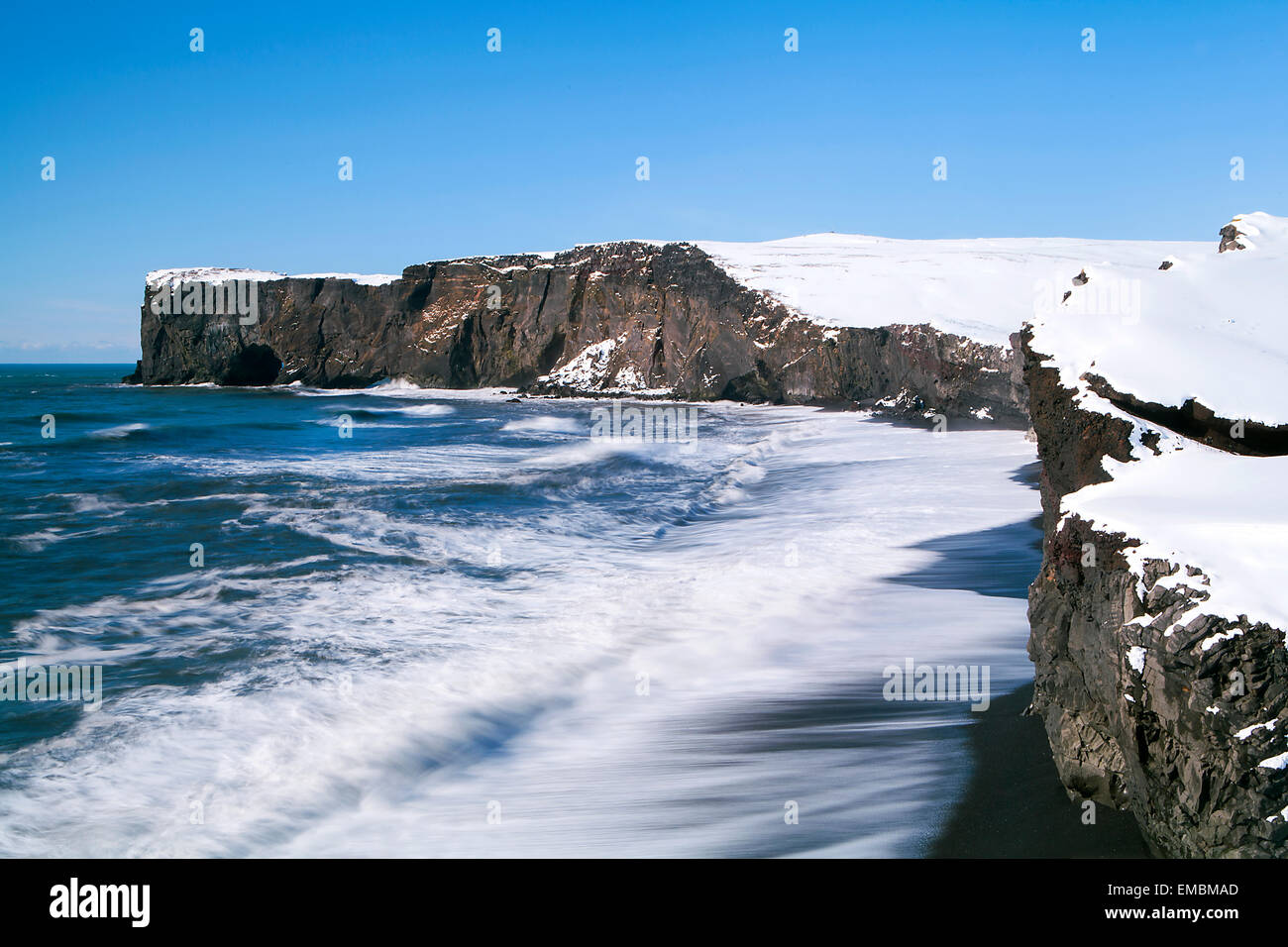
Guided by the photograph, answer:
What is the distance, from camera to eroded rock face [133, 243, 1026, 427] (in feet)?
121

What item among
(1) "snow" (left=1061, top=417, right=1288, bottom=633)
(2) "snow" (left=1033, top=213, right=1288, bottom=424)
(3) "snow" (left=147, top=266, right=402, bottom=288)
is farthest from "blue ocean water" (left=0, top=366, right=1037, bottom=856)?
(3) "snow" (left=147, top=266, right=402, bottom=288)

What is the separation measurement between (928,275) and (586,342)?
20674 mm

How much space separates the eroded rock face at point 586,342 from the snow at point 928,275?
5.32 feet

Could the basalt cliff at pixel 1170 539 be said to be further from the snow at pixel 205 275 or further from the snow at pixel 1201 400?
the snow at pixel 205 275

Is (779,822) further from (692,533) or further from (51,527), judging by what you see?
(51,527)

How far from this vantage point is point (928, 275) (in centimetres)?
4922

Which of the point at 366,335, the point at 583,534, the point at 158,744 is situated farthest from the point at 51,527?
the point at 366,335

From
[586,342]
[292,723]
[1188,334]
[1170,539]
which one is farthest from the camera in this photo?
[586,342]

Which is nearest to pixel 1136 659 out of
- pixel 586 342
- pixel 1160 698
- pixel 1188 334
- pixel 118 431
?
pixel 1160 698

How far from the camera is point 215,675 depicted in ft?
23.0

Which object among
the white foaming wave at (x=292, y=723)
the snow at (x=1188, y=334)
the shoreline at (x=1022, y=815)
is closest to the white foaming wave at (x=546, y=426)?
the white foaming wave at (x=292, y=723)

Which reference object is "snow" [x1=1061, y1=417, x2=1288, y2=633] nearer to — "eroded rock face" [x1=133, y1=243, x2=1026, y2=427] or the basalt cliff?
the basalt cliff

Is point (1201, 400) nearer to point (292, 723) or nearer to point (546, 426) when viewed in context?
point (292, 723)

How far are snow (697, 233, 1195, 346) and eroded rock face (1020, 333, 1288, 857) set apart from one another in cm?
2966
